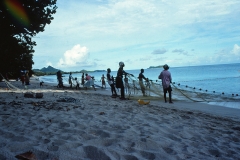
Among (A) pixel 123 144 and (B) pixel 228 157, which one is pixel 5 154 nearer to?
(A) pixel 123 144

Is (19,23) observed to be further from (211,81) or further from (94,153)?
(211,81)

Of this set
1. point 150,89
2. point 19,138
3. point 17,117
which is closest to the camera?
point 19,138

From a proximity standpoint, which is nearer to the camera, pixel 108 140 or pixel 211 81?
pixel 108 140

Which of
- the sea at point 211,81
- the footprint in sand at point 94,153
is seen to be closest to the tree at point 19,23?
the sea at point 211,81

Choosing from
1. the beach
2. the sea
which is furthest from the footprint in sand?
the sea

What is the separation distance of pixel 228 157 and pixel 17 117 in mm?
4352

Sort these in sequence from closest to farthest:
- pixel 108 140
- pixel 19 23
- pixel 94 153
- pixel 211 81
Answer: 1. pixel 94 153
2. pixel 108 140
3. pixel 19 23
4. pixel 211 81

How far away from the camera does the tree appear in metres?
10.3

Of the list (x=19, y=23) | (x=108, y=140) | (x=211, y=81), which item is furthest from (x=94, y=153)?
(x=211, y=81)

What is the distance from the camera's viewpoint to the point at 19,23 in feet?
36.3

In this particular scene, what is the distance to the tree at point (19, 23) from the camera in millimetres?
10320

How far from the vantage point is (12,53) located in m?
12.8

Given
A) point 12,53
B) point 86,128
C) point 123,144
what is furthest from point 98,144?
point 12,53

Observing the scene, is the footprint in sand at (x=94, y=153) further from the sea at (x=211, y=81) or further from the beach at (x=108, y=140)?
the sea at (x=211, y=81)
